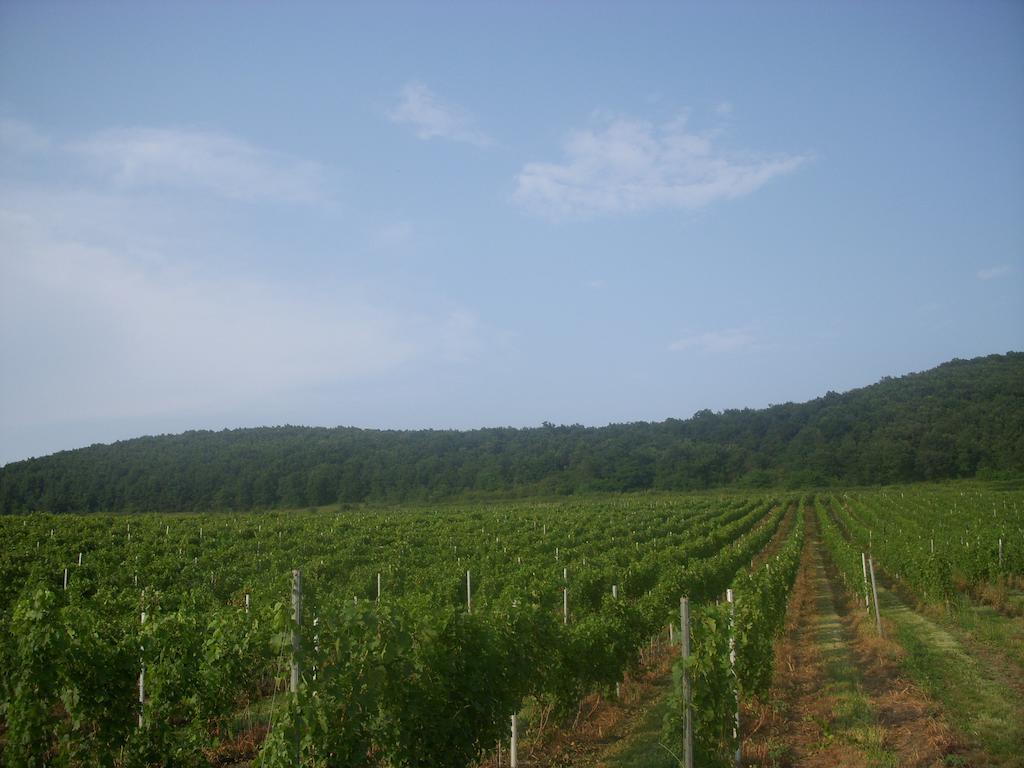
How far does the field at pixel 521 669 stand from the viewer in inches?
205

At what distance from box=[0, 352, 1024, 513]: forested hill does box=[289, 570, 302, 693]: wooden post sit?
75514mm

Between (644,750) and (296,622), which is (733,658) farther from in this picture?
(296,622)

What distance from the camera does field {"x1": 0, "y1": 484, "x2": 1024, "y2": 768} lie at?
17.1ft

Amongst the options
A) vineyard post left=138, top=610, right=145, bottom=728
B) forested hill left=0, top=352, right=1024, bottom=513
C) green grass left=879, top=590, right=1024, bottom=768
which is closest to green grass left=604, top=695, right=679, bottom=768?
green grass left=879, top=590, right=1024, bottom=768

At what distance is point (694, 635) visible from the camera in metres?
7.43

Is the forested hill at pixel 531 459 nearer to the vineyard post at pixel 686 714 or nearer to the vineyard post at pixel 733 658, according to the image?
the vineyard post at pixel 733 658

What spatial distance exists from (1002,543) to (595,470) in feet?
234

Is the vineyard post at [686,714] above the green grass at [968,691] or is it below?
above

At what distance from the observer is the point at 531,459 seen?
95.0 meters

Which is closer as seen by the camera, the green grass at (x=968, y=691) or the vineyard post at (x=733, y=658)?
the vineyard post at (x=733, y=658)

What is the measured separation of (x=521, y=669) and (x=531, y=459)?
88.4m

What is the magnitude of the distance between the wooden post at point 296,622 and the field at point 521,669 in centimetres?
3

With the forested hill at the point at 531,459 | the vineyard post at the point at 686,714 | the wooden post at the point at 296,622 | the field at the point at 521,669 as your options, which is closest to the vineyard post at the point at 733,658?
the field at the point at 521,669

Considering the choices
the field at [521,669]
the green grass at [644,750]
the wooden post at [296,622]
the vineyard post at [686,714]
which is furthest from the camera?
the green grass at [644,750]
